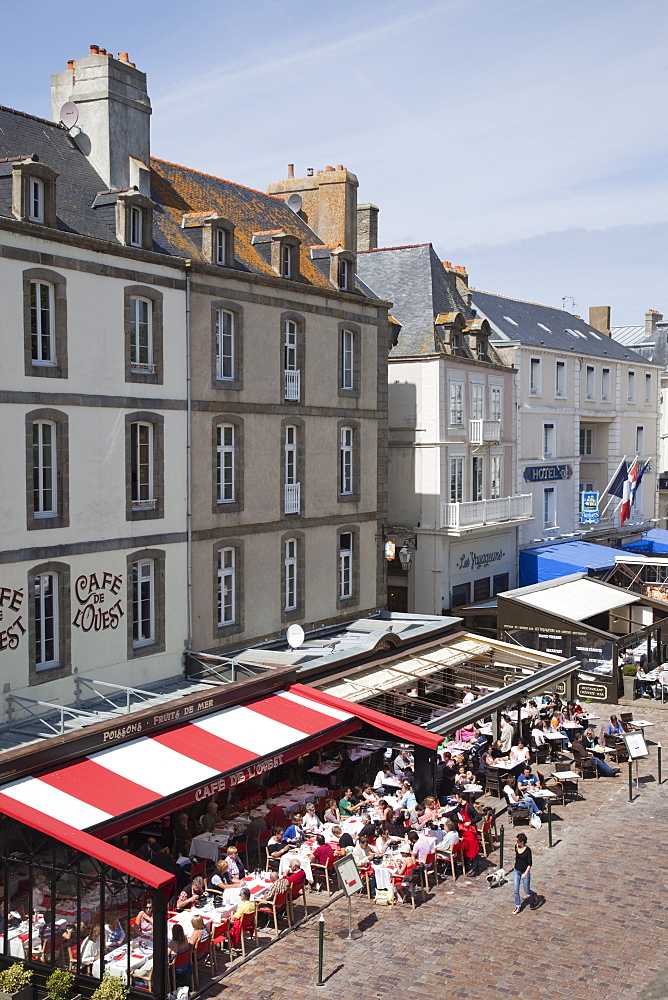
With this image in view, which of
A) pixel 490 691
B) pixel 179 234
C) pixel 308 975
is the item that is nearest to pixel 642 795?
pixel 490 691

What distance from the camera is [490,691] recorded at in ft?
78.8

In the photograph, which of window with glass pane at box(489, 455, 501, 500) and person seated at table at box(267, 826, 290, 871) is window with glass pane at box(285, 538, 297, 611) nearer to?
person seated at table at box(267, 826, 290, 871)

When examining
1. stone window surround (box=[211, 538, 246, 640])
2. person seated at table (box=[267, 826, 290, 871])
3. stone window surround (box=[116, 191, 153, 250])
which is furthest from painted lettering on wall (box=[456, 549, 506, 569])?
stone window surround (box=[116, 191, 153, 250])

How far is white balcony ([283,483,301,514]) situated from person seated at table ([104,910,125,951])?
1189cm

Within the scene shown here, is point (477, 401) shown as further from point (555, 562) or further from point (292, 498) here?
point (292, 498)

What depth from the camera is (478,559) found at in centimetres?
3525

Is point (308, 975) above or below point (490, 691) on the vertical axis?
below

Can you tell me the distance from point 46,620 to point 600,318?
1536 inches

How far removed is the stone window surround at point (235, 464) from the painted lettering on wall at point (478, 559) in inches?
507

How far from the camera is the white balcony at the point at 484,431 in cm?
3472

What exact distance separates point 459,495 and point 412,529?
2.07m

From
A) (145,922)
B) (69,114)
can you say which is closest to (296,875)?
(145,922)

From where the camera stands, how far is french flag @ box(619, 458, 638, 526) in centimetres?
4556

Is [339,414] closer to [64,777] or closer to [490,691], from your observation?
[490,691]
